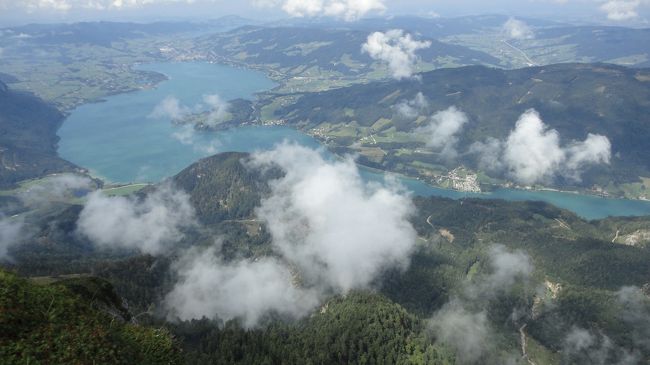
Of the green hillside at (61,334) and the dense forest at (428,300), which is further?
the dense forest at (428,300)

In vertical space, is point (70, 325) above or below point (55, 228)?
above

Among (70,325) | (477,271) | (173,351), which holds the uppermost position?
(70,325)

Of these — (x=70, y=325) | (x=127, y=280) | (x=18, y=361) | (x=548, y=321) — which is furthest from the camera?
(x=548, y=321)

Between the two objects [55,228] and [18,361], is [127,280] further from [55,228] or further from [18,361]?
[18,361]

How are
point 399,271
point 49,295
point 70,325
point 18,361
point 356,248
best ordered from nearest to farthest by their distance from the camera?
point 18,361 → point 70,325 → point 49,295 → point 399,271 → point 356,248

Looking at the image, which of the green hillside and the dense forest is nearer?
the green hillside

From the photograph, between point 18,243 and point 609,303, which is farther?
point 18,243

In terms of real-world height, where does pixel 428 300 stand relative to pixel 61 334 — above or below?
below

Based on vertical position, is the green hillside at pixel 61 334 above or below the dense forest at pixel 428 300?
above

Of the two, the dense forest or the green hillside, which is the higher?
the green hillside

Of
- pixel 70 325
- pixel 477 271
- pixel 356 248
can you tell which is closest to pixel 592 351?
pixel 477 271

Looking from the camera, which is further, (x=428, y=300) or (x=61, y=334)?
(x=428, y=300)
